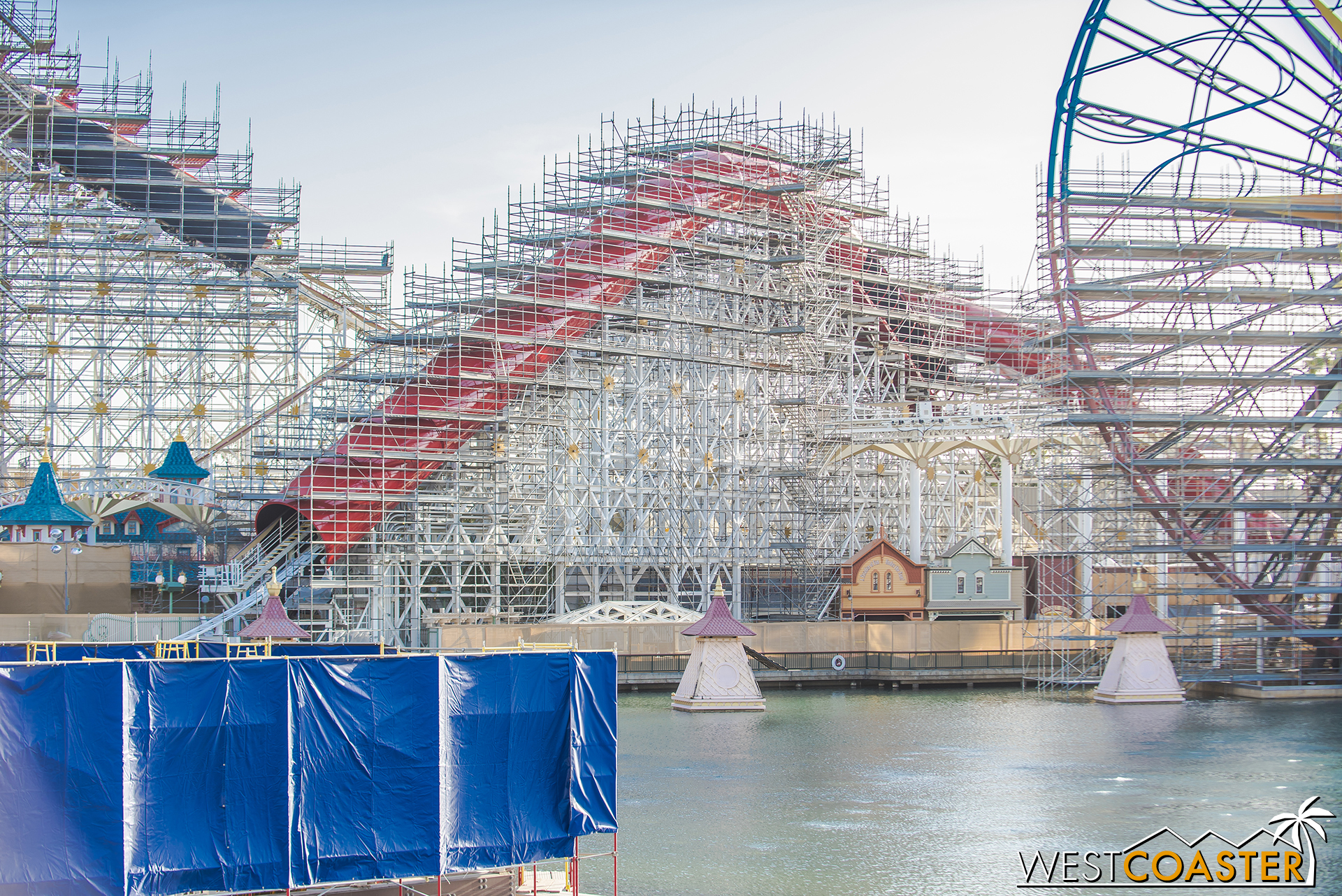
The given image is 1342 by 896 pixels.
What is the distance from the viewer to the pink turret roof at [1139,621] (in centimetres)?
4303

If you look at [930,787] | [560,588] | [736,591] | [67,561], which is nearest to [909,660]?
[736,591]

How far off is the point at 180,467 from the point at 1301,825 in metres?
42.6

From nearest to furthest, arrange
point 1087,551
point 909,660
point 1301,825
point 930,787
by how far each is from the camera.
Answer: point 1301,825 < point 930,787 < point 1087,551 < point 909,660

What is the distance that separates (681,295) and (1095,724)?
24.4 metres

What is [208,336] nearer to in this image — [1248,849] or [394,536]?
[394,536]

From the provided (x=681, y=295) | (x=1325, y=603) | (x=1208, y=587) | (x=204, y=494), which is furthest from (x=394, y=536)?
(x=1325, y=603)

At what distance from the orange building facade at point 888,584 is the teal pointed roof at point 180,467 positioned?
24.9 metres

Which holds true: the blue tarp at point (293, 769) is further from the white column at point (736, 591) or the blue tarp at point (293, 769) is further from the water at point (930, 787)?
the white column at point (736, 591)

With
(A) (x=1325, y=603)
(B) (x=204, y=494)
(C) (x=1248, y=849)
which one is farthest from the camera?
(B) (x=204, y=494)

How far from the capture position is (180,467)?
186 ft

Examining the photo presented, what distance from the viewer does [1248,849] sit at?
965 inches

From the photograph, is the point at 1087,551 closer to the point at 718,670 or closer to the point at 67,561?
the point at 718,670

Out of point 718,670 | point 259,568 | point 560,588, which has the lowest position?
point 718,670

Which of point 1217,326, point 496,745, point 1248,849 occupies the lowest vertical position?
point 1248,849
